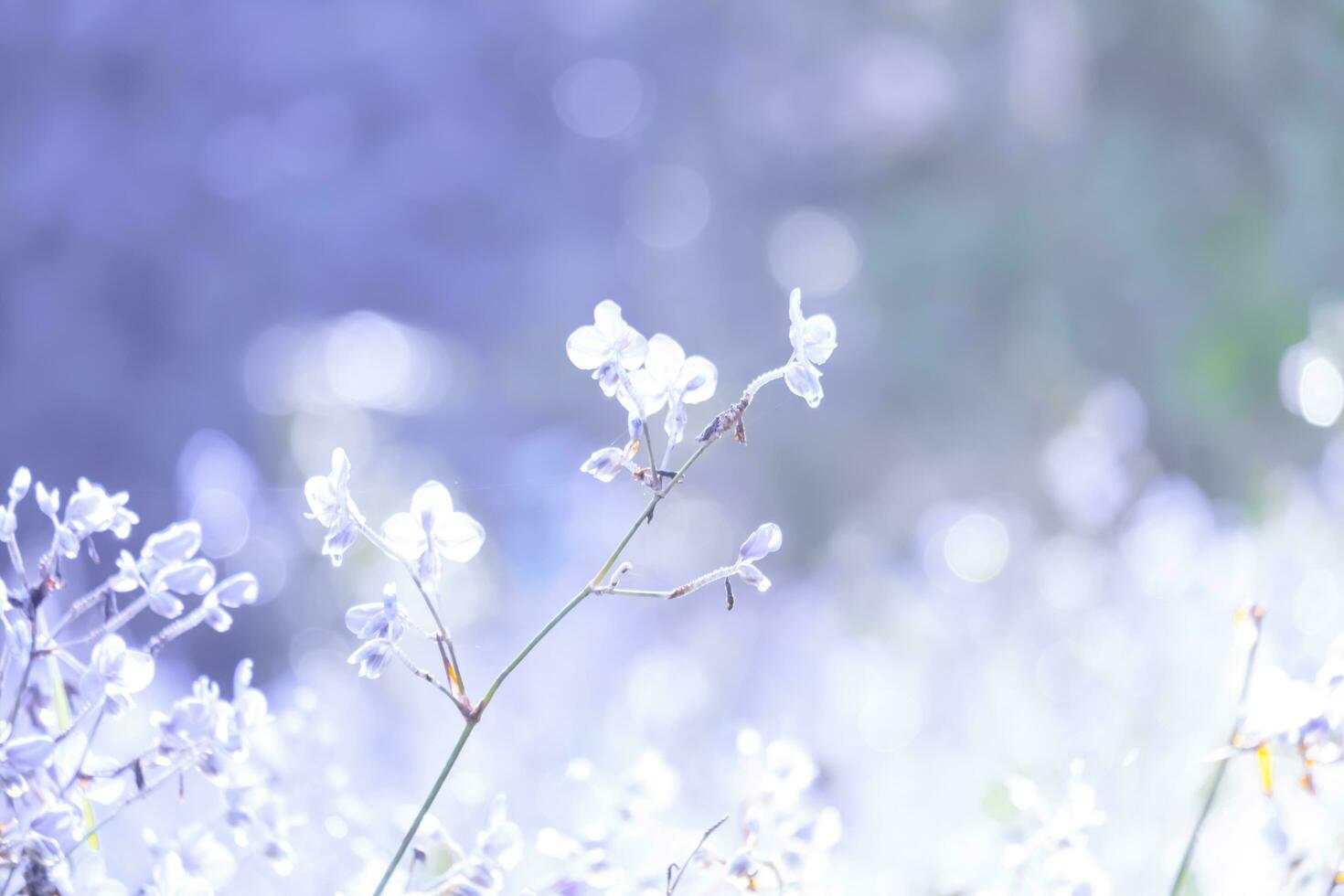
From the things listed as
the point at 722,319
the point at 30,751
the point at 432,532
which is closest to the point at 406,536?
the point at 432,532

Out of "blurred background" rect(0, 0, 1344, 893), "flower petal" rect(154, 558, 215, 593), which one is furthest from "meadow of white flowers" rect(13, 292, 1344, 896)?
"blurred background" rect(0, 0, 1344, 893)

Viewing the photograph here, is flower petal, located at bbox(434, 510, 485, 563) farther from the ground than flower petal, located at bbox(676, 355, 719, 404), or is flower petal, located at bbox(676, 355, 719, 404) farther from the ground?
flower petal, located at bbox(676, 355, 719, 404)

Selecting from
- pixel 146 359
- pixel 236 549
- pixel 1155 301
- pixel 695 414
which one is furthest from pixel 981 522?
pixel 146 359

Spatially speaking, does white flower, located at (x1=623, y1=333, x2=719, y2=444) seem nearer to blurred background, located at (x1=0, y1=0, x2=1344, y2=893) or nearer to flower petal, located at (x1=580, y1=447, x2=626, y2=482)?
flower petal, located at (x1=580, y1=447, x2=626, y2=482)

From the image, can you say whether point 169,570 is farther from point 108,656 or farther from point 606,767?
point 606,767

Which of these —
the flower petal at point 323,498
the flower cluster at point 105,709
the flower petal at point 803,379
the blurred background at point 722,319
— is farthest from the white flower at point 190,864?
the blurred background at point 722,319
